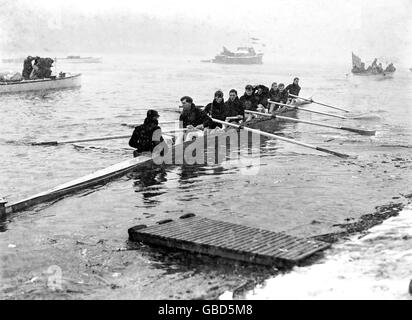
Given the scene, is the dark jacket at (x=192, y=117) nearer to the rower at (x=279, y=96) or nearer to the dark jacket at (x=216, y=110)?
the dark jacket at (x=216, y=110)

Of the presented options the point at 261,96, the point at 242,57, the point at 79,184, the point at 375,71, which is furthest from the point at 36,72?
the point at 242,57

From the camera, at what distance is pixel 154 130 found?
1262cm

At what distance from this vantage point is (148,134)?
1273 centimetres

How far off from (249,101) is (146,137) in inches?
311

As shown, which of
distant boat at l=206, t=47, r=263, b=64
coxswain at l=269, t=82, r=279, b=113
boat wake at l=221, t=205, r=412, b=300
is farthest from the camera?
distant boat at l=206, t=47, r=263, b=64

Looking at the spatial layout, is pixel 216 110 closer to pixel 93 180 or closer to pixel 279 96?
pixel 93 180

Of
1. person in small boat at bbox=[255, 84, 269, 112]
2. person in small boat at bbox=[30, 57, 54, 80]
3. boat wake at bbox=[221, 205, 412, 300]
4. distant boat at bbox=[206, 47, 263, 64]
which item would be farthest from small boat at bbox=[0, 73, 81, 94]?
distant boat at bbox=[206, 47, 263, 64]

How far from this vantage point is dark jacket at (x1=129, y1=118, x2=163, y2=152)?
41.2 ft

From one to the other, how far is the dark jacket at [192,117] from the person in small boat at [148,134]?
224cm

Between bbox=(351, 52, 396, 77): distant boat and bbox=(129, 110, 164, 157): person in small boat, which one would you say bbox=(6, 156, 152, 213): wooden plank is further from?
bbox=(351, 52, 396, 77): distant boat

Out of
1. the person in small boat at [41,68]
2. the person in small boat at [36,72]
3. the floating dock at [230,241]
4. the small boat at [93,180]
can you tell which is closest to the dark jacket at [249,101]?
the small boat at [93,180]

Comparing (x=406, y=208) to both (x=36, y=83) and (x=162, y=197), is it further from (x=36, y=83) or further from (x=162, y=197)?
(x=36, y=83)

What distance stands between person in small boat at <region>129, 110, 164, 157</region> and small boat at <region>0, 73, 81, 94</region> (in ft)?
75.6

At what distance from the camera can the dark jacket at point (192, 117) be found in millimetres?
15117
